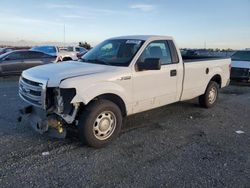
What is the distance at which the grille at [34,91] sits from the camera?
457 cm

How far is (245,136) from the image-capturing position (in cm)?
563

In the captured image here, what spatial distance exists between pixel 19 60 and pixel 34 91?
36.1ft

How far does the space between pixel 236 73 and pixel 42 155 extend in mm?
10947

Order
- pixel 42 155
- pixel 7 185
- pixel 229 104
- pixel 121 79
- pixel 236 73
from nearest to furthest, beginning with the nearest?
1. pixel 7 185
2. pixel 42 155
3. pixel 121 79
4. pixel 229 104
5. pixel 236 73

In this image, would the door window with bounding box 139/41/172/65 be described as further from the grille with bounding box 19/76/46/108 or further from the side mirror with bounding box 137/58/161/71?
the grille with bounding box 19/76/46/108

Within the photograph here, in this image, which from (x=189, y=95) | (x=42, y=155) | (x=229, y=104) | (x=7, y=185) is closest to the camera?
(x=7, y=185)

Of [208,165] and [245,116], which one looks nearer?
[208,165]

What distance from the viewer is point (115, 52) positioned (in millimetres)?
5895

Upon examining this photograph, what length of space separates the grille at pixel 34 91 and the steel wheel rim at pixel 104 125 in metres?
0.95

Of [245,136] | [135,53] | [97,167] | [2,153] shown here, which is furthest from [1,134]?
[245,136]

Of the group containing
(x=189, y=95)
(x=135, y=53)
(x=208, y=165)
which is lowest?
(x=208, y=165)

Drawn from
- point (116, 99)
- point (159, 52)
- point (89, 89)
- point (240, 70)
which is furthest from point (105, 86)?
point (240, 70)

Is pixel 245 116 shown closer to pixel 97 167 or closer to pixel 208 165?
pixel 208 165

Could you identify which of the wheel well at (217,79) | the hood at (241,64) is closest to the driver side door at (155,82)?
the wheel well at (217,79)
